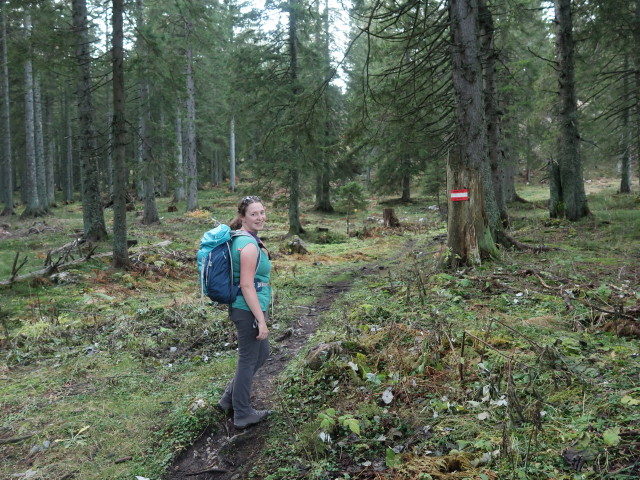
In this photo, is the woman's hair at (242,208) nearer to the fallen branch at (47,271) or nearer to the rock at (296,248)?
the fallen branch at (47,271)

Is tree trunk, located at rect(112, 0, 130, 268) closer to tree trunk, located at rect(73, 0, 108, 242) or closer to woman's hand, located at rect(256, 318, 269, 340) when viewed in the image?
tree trunk, located at rect(73, 0, 108, 242)

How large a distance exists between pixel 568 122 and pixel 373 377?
12581 mm

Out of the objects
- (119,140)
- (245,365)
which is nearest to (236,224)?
(245,365)

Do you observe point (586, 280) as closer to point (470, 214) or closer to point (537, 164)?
point (470, 214)

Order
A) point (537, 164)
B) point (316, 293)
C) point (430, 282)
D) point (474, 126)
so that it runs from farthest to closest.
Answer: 1. point (537, 164)
2. point (316, 293)
3. point (474, 126)
4. point (430, 282)

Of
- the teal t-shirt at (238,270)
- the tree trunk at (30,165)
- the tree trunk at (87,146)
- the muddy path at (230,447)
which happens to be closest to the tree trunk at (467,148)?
the muddy path at (230,447)

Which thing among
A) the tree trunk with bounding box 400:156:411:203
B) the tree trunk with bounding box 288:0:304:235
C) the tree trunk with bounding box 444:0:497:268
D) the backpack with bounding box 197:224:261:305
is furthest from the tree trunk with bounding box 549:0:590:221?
the tree trunk with bounding box 400:156:411:203

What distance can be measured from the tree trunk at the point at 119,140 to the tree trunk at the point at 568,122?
496 inches

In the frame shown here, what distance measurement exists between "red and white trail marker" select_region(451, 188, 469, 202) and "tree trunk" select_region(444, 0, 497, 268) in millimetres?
63

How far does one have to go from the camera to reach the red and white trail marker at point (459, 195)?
808 centimetres

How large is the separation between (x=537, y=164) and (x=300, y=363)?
94.3ft

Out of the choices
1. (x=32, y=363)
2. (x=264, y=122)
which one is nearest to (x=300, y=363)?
(x=32, y=363)

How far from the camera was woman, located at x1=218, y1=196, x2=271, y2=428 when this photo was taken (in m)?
3.79

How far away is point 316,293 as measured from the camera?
910 cm
